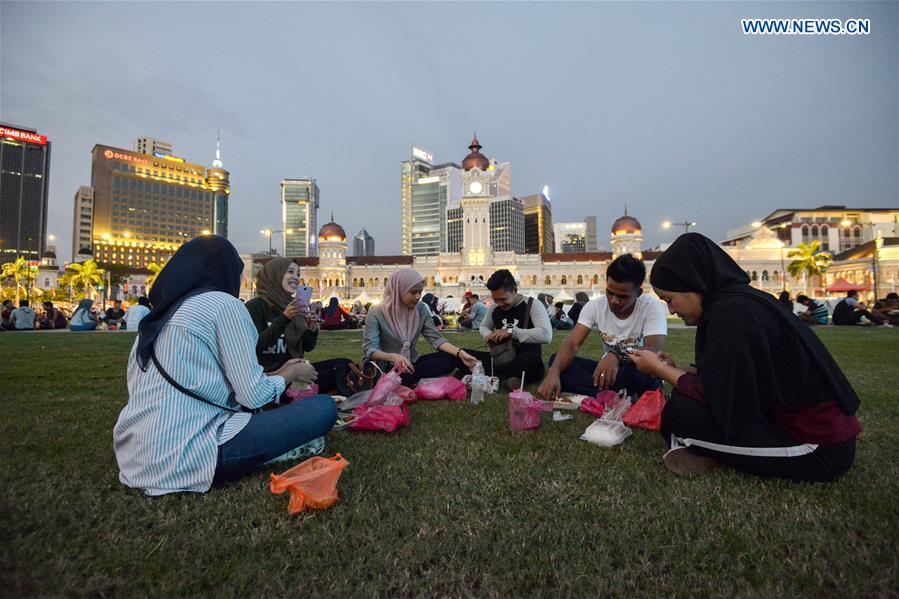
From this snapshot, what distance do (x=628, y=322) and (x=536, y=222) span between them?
355 ft

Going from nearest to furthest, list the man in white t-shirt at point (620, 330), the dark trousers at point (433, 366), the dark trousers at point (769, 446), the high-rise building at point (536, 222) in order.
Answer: the dark trousers at point (769, 446)
the man in white t-shirt at point (620, 330)
the dark trousers at point (433, 366)
the high-rise building at point (536, 222)

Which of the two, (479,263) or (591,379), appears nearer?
(591,379)

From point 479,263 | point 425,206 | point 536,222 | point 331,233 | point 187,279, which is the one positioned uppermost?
point 425,206

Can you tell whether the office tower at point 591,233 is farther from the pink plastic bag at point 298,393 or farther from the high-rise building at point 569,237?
the pink plastic bag at point 298,393

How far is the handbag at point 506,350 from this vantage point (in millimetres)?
4596

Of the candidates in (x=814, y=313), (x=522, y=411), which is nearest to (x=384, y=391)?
(x=522, y=411)

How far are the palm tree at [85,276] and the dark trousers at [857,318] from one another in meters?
61.6

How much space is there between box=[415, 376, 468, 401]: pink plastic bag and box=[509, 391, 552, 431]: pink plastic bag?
1156 millimetres

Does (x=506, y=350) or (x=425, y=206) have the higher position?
(x=425, y=206)

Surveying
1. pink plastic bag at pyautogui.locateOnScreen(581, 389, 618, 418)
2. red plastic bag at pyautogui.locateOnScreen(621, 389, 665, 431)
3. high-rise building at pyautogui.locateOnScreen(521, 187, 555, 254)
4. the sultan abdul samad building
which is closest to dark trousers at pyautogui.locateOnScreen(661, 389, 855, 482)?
red plastic bag at pyautogui.locateOnScreen(621, 389, 665, 431)

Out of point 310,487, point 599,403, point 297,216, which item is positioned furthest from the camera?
point 297,216

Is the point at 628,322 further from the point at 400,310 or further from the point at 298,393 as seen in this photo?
the point at 298,393

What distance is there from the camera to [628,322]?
12.2 ft

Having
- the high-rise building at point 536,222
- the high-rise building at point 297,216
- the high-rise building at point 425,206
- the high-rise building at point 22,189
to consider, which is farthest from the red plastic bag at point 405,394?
the high-rise building at point 297,216
